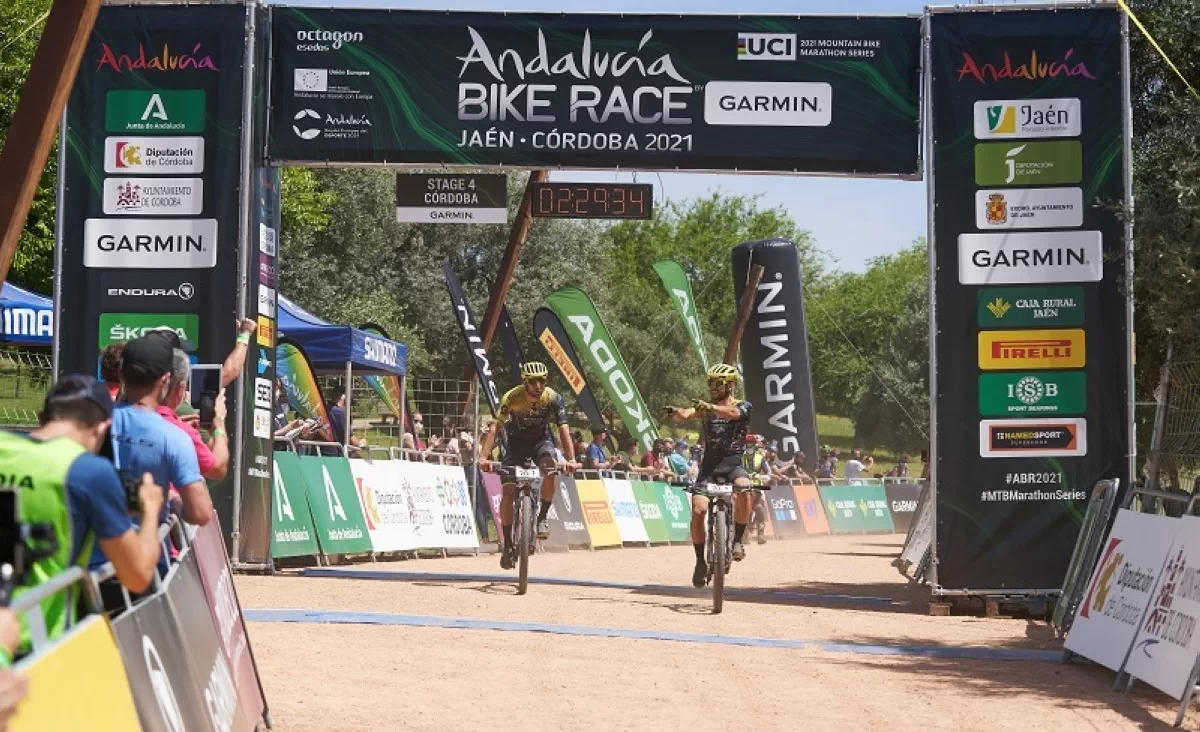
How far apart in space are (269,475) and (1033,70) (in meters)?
8.35

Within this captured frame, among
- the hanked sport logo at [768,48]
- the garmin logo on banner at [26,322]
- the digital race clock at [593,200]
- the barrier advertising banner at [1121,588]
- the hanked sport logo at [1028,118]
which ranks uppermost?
the hanked sport logo at [768,48]

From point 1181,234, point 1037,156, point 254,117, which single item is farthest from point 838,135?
point 254,117

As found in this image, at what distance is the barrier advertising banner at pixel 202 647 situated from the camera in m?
5.69

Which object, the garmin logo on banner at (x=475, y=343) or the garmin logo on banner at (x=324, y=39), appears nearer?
the garmin logo on banner at (x=324, y=39)

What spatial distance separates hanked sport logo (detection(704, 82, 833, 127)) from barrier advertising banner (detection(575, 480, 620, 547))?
448 inches

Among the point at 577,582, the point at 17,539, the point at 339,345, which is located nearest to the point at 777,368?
the point at 339,345

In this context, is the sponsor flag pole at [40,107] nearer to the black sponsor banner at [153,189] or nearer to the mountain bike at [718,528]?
the black sponsor banner at [153,189]

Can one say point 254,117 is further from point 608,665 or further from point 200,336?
point 608,665

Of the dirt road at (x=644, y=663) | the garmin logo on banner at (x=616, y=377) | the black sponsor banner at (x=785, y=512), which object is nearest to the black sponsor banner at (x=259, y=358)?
the dirt road at (x=644, y=663)

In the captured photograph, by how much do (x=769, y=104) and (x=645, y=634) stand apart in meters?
5.90

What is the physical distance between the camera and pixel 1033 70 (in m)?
15.3

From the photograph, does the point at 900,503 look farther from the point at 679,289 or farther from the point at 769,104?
the point at 769,104

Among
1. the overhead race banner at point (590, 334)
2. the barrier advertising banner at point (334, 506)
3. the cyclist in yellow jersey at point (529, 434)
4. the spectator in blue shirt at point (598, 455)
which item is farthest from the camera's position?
the overhead race banner at point (590, 334)

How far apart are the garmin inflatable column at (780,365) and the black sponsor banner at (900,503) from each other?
26.1ft
